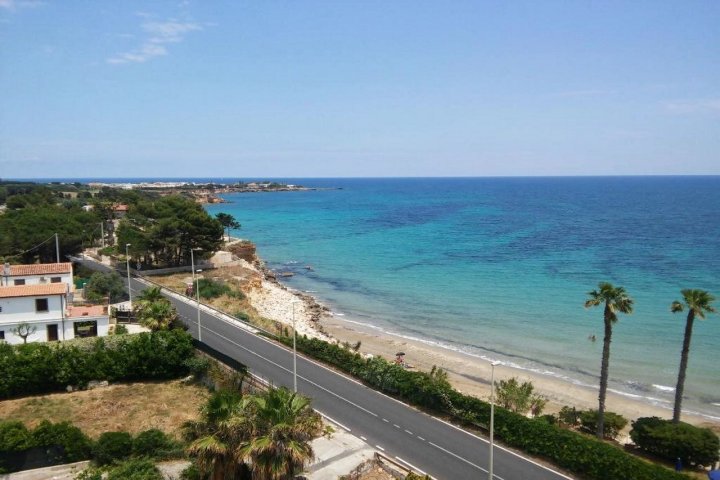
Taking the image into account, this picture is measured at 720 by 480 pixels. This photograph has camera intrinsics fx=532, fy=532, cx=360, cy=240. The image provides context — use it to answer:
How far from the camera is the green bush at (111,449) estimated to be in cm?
2153

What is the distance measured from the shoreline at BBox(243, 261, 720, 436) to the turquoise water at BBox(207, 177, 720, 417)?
4.49ft

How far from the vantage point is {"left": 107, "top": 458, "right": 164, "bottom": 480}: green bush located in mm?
19562

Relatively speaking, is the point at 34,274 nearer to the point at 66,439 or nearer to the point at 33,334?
the point at 33,334

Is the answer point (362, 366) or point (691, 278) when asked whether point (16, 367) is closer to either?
point (362, 366)

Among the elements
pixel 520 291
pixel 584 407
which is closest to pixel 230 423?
pixel 584 407

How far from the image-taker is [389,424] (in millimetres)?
25797

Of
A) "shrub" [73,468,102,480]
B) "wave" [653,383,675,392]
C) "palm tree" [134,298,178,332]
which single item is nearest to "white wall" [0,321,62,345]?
"palm tree" [134,298,178,332]

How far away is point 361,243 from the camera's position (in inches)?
4313

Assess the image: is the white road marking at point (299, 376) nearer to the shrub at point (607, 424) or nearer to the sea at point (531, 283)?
the shrub at point (607, 424)

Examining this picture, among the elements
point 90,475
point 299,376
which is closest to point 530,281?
point 299,376

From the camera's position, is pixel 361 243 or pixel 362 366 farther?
pixel 361 243

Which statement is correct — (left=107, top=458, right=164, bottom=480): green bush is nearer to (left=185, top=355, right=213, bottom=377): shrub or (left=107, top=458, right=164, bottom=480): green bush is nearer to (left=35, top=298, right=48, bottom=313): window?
(left=185, top=355, right=213, bottom=377): shrub

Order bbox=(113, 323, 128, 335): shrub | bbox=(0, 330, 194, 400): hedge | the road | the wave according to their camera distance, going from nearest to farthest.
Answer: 1. the road
2. bbox=(0, 330, 194, 400): hedge
3. bbox=(113, 323, 128, 335): shrub
4. the wave

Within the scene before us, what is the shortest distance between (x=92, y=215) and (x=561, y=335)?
68139 mm
